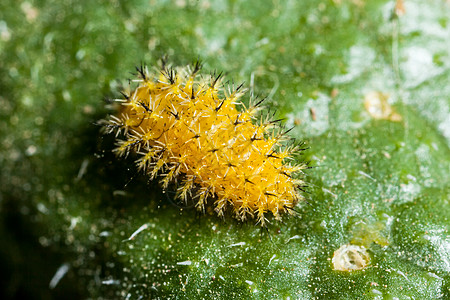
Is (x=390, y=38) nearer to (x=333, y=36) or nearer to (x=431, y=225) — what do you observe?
(x=333, y=36)

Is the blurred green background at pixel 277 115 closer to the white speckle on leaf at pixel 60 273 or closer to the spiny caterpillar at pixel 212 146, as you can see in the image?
the white speckle on leaf at pixel 60 273

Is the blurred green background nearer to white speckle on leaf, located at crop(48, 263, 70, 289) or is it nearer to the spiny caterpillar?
white speckle on leaf, located at crop(48, 263, 70, 289)

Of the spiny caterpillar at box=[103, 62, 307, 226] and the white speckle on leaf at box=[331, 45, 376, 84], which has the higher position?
the white speckle on leaf at box=[331, 45, 376, 84]

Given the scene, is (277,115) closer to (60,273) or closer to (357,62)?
(357,62)

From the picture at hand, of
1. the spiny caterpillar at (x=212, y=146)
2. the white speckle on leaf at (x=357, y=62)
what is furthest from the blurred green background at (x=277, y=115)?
the spiny caterpillar at (x=212, y=146)

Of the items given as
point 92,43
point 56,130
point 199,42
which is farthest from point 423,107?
point 56,130

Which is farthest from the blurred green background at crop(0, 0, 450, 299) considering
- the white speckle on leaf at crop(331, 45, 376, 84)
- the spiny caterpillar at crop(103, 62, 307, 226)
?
the spiny caterpillar at crop(103, 62, 307, 226)

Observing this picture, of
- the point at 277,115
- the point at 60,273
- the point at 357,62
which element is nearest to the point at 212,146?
the point at 277,115
